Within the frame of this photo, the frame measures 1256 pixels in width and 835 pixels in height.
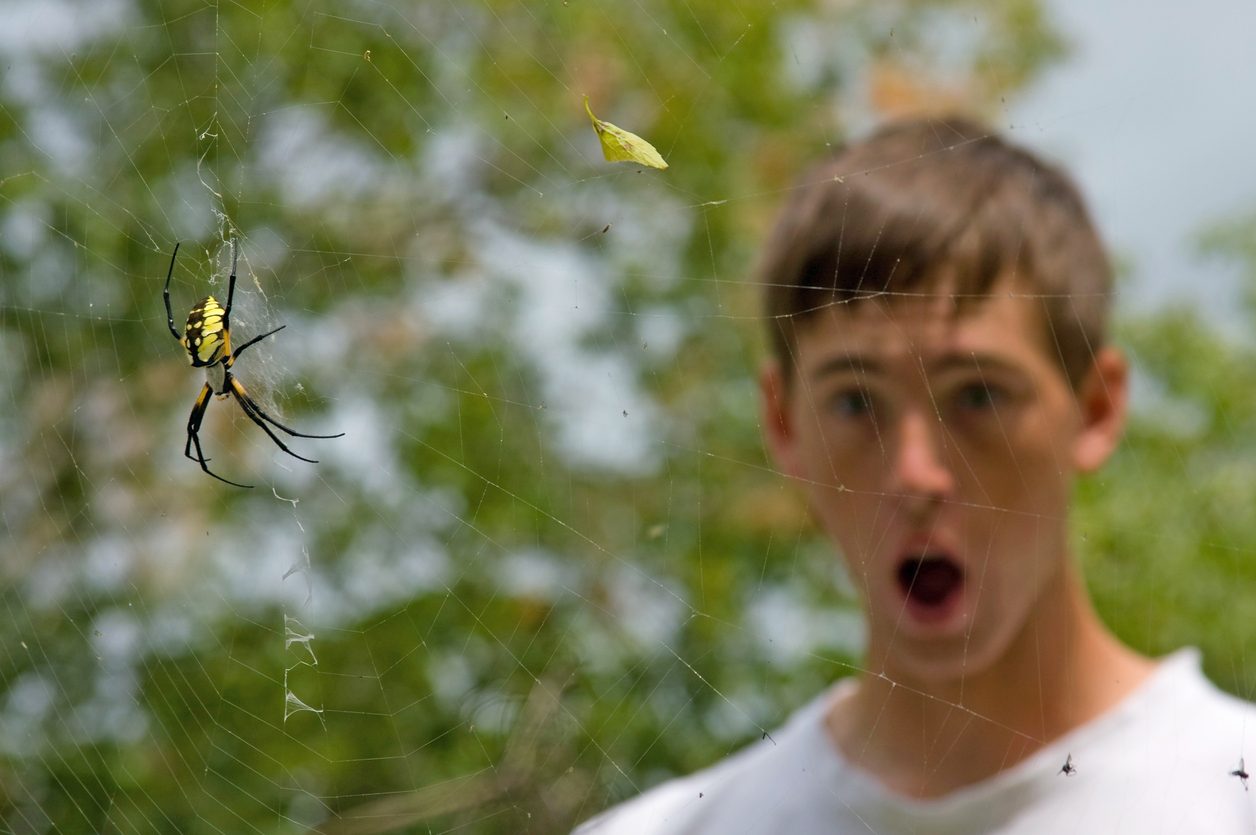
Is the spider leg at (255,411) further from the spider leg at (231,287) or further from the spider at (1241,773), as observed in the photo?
the spider at (1241,773)

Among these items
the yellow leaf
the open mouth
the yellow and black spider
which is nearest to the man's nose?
the open mouth

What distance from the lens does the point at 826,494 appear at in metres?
1.77

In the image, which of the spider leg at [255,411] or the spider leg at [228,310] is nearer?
the spider leg at [228,310]

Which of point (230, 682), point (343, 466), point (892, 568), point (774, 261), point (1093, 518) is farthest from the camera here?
point (230, 682)

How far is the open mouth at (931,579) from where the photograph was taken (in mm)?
1736

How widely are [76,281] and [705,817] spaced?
8.71 feet

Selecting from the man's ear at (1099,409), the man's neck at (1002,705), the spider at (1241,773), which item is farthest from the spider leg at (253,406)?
the spider at (1241,773)

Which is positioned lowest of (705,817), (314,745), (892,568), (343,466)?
(314,745)

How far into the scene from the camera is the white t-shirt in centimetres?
163

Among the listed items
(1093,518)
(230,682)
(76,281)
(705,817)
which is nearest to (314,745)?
(230,682)

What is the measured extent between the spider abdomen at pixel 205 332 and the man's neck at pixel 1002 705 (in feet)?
4.40

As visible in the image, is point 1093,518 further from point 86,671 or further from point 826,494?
point 86,671

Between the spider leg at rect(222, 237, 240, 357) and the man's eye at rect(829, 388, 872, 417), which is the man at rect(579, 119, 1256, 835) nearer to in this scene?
the man's eye at rect(829, 388, 872, 417)

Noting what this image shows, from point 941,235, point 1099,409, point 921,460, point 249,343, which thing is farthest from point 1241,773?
point 249,343
